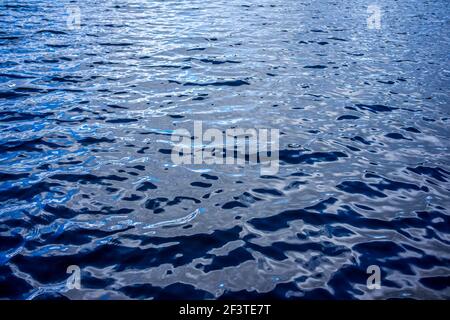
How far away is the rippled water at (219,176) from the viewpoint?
6.04m

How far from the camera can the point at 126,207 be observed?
24.6 feet

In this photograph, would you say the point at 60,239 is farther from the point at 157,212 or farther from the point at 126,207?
the point at 157,212

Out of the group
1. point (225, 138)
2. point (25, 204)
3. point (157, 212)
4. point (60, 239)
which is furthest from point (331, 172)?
point (25, 204)

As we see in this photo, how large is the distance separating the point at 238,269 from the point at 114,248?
230 cm

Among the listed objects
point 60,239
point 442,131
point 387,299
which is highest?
point 442,131

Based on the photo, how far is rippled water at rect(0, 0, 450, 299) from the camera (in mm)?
6043

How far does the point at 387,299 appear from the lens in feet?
18.4

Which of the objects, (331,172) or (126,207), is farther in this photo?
(331,172)

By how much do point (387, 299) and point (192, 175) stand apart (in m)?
4.90

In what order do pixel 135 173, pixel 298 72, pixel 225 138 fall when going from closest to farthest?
pixel 135 173, pixel 225 138, pixel 298 72

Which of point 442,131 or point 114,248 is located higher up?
point 442,131

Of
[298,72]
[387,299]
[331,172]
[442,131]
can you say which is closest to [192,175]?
[331,172]

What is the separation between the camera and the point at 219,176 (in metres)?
8.64

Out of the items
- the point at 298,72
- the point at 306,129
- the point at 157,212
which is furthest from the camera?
the point at 298,72
